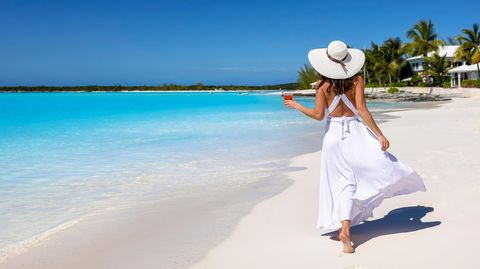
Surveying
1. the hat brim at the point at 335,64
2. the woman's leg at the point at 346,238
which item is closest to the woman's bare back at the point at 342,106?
the hat brim at the point at 335,64

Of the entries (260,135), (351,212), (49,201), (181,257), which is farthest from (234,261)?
(260,135)

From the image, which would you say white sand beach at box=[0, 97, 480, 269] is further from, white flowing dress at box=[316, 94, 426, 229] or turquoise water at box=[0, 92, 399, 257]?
Result: turquoise water at box=[0, 92, 399, 257]

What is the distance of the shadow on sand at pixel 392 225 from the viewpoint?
404cm

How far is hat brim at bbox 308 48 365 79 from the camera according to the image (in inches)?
140

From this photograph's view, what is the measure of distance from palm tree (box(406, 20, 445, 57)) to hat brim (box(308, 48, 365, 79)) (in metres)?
53.0

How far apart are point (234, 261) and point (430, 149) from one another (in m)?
6.27

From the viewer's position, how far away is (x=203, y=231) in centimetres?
464

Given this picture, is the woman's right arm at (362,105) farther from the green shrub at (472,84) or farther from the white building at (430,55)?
the white building at (430,55)

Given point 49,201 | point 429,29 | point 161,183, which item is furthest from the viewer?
point 429,29

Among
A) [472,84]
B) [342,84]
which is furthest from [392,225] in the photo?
[472,84]

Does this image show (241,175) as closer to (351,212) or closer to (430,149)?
(430,149)

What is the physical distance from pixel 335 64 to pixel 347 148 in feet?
2.10

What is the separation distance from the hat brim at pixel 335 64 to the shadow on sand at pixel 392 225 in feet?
4.47

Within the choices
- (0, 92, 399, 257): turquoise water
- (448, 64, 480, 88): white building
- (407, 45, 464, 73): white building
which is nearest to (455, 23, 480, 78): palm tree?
(448, 64, 480, 88): white building
